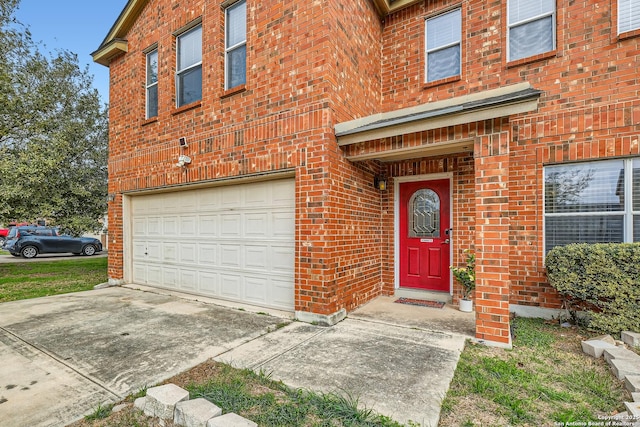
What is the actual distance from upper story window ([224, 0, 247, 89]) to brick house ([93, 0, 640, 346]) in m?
0.04

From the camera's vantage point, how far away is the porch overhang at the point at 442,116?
3525 mm

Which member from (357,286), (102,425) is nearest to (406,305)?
(357,286)

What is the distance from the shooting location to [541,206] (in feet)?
15.8

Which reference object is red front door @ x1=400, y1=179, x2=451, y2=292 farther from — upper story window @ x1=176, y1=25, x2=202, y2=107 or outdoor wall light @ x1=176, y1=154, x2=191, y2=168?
upper story window @ x1=176, y1=25, x2=202, y2=107

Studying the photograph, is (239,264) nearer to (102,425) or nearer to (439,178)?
(102,425)

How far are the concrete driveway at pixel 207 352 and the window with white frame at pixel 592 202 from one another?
79.8 inches

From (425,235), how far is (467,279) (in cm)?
116

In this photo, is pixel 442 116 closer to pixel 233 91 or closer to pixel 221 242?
pixel 233 91

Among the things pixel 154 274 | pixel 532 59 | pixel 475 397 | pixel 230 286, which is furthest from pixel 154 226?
pixel 532 59

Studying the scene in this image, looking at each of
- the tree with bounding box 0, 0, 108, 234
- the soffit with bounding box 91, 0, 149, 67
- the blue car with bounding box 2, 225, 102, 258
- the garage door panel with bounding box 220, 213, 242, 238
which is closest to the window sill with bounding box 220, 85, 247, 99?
the garage door panel with bounding box 220, 213, 242, 238

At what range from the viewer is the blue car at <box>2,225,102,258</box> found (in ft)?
50.1

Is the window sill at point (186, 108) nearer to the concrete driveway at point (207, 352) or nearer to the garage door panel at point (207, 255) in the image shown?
the garage door panel at point (207, 255)

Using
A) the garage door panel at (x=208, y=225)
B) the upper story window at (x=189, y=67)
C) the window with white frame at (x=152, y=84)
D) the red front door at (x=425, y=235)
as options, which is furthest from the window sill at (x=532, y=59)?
the window with white frame at (x=152, y=84)

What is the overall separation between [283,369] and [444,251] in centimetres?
388
